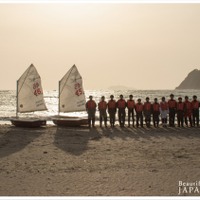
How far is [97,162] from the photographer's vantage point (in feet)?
45.8

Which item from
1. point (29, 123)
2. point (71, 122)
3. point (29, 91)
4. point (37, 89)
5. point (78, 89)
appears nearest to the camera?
point (29, 123)

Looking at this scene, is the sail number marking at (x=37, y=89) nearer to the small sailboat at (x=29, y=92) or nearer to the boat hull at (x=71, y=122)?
the small sailboat at (x=29, y=92)

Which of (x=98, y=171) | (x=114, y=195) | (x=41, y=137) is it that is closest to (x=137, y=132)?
(x=41, y=137)

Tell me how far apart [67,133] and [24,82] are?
5.72 metres

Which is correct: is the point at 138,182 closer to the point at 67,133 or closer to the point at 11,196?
the point at 11,196

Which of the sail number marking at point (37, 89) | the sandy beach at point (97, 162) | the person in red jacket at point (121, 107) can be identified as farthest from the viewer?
the sail number marking at point (37, 89)

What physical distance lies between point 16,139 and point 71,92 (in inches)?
297

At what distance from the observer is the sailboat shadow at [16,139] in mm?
16500

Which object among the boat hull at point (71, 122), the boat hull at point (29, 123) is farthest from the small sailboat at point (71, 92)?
the boat hull at point (29, 123)

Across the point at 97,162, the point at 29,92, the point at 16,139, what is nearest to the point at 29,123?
the point at 29,92

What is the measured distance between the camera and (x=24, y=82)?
25.5m

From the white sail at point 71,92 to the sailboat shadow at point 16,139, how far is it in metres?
3.02

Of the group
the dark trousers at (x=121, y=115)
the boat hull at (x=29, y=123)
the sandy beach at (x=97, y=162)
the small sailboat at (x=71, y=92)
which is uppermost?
the small sailboat at (x=71, y=92)

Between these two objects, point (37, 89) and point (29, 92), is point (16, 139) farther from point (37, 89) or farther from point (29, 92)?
point (37, 89)
